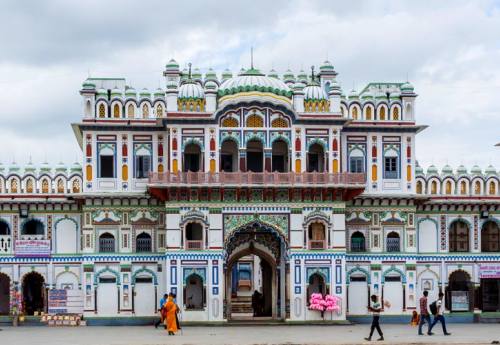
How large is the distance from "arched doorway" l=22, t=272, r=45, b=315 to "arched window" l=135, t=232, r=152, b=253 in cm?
476

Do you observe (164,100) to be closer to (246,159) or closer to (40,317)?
(246,159)

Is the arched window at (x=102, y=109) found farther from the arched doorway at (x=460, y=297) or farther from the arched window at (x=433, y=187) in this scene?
the arched doorway at (x=460, y=297)

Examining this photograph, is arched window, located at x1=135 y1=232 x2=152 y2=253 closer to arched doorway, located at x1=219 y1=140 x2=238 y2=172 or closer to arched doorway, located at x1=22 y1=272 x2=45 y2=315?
arched doorway, located at x1=219 y1=140 x2=238 y2=172

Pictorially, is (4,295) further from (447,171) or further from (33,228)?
(447,171)

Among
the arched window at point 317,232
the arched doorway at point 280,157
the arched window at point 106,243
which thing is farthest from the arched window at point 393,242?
the arched window at point 106,243

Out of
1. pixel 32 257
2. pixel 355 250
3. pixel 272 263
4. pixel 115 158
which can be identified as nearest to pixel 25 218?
pixel 32 257

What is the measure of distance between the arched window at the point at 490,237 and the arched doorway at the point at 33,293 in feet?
67.6

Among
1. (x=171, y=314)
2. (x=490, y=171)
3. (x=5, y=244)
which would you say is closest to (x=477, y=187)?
(x=490, y=171)

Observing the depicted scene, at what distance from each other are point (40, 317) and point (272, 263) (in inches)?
414

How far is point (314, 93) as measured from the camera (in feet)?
149

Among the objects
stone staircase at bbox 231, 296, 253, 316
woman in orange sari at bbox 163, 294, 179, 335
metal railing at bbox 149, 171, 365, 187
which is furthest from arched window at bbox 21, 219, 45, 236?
stone staircase at bbox 231, 296, 253, 316

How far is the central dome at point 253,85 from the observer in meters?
45.0

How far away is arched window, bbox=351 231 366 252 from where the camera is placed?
4719 cm

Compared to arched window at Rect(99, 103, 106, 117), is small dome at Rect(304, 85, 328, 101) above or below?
above
